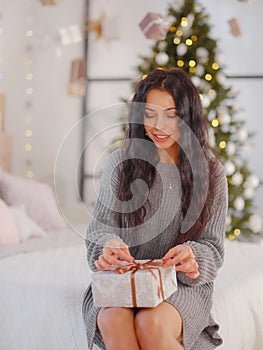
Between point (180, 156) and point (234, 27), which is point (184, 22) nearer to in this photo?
point (234, 27)

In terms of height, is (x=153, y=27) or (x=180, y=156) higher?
(x=153, y=27)

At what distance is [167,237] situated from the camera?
2.09 meters

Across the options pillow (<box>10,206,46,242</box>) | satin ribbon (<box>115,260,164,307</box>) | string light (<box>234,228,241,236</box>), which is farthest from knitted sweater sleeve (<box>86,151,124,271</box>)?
string light (<box>234,228,241,236</box>)

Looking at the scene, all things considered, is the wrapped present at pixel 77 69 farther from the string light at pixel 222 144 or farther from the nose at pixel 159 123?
the nose at pixel 159 123

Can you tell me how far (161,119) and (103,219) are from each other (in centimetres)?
33

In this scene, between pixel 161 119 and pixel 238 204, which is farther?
pixel 238 204

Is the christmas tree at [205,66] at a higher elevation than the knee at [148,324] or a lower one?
higher

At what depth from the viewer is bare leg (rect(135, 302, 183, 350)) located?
1.75m

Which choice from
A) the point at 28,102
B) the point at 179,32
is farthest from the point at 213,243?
the point at 28,102

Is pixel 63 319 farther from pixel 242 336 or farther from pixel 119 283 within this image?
pixel 242 336

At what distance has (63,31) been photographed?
473cm

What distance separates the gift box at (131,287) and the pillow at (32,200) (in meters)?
1.97

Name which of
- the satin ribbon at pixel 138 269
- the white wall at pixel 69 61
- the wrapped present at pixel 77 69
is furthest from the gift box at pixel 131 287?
the wrapped present at pixel 77 69

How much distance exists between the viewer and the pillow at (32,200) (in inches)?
148
